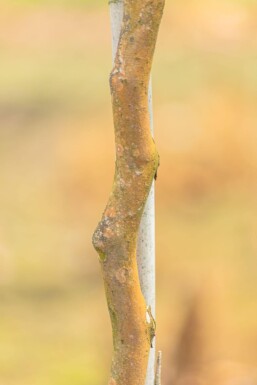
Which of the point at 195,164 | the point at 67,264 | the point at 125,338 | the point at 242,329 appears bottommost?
the point at 125,338

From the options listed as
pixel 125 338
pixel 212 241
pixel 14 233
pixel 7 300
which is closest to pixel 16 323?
pixel 7 300

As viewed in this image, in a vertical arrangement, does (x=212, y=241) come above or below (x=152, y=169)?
above

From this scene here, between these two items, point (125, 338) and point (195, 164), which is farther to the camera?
point (195, 164)

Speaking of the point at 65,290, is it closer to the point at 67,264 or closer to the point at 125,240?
the point at 67,264

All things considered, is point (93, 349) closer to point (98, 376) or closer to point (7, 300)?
point (98, 376)

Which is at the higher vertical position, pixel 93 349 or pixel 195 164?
pixel 195 164

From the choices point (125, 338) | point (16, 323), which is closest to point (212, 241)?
point (16, 323)
